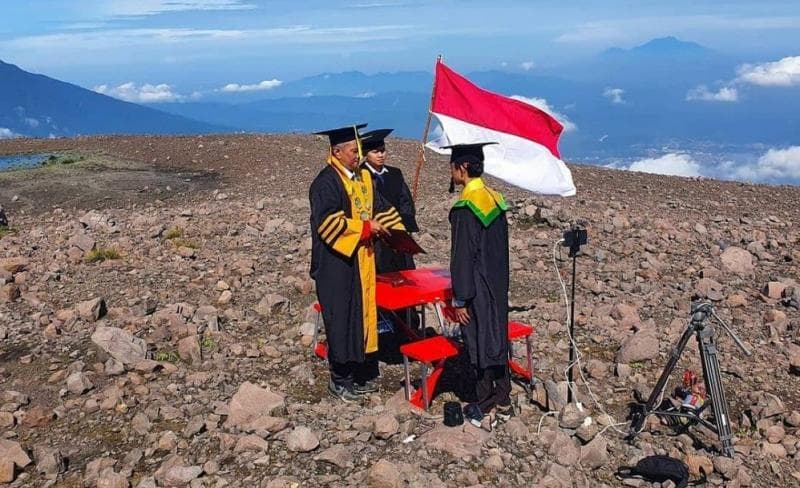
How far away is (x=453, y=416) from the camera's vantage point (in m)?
5.31

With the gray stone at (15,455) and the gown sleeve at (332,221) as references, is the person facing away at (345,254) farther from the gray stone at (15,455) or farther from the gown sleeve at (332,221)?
the gray stone at (15,455)

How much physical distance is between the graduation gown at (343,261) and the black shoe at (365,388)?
329 millimetres

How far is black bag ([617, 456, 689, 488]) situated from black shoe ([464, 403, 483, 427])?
105cm

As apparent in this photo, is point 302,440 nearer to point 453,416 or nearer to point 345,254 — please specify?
point 453,416

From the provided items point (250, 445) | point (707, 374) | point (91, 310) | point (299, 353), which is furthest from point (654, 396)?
point (91, 310)

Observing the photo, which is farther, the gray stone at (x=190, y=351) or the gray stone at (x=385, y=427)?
the gray stone at (x=190, y=351)

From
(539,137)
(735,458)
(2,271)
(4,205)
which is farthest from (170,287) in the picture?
(4,205)

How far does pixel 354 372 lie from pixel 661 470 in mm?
2597

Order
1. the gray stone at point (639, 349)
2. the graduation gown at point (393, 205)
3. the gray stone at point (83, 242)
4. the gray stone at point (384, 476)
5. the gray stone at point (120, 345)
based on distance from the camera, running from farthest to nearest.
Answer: the gray stone at point (83, 242), the graduation gown at point (393, 205), the gray stone at point (639, 349), the gray stone at point (120, 345), the gray stone at point (384, 476)

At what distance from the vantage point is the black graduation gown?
5.26 metres

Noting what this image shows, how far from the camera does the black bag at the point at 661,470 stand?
4.82 metres

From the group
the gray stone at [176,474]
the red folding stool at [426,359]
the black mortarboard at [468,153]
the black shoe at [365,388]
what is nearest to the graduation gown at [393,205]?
the black shoe at [365,388]

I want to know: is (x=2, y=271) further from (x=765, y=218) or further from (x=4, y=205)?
(x=765, y=218)

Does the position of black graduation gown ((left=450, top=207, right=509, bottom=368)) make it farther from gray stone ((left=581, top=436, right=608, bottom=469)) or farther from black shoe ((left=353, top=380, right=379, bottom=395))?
black shoe ((left=353, top=380, right=379, bottom=395))
